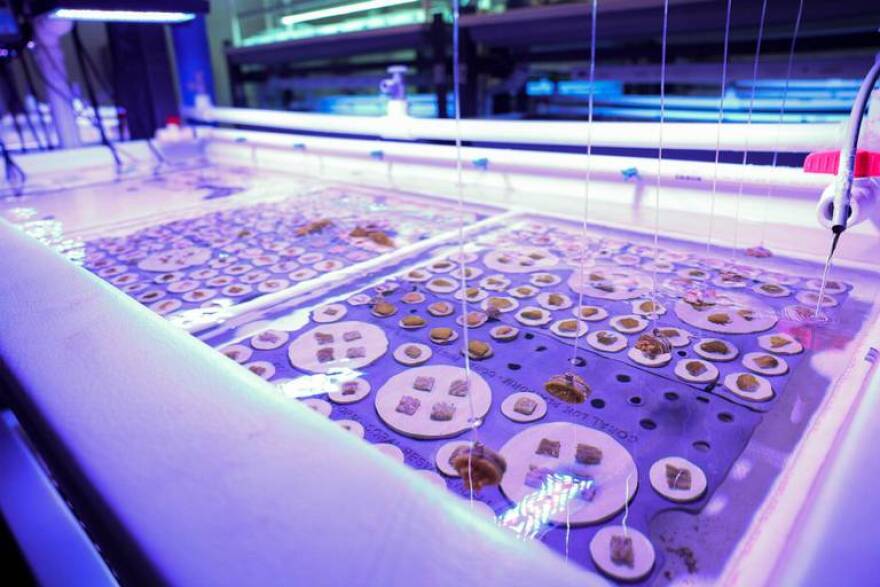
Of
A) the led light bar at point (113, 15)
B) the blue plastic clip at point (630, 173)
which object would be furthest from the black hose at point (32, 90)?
the blue plastic clip at point (630, 173)

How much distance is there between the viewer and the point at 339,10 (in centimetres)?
383

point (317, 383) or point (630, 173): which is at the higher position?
point (630, 173)

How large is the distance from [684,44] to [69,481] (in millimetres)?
3347

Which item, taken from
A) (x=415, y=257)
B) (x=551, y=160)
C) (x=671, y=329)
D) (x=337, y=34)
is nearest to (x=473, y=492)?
(x=671, y=329)

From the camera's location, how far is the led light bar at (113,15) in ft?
7.45

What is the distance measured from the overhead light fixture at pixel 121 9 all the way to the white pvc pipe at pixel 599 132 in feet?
1.92

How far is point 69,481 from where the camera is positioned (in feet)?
1.53

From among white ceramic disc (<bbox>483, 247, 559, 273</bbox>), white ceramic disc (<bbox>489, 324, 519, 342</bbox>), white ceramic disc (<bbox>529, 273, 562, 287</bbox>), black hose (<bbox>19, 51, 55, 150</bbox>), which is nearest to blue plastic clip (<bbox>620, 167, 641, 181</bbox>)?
white ceramic disc (<bbox>483, 247, 559, 273</bbox>)

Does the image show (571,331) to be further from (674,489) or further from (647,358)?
(674,489)

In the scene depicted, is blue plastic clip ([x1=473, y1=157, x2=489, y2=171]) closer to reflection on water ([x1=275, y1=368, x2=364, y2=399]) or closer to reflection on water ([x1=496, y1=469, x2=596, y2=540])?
reflection on water ([x1=275, y1=368, x2=364, y2=399])

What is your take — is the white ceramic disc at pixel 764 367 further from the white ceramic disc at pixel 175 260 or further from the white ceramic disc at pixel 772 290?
the white ceramic disc at pixel 175 260

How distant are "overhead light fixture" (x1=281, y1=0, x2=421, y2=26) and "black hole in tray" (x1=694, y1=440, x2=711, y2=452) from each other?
3196mm

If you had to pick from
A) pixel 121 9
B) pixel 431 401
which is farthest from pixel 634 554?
pixel 121 9

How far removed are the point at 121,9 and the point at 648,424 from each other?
8.46ft
